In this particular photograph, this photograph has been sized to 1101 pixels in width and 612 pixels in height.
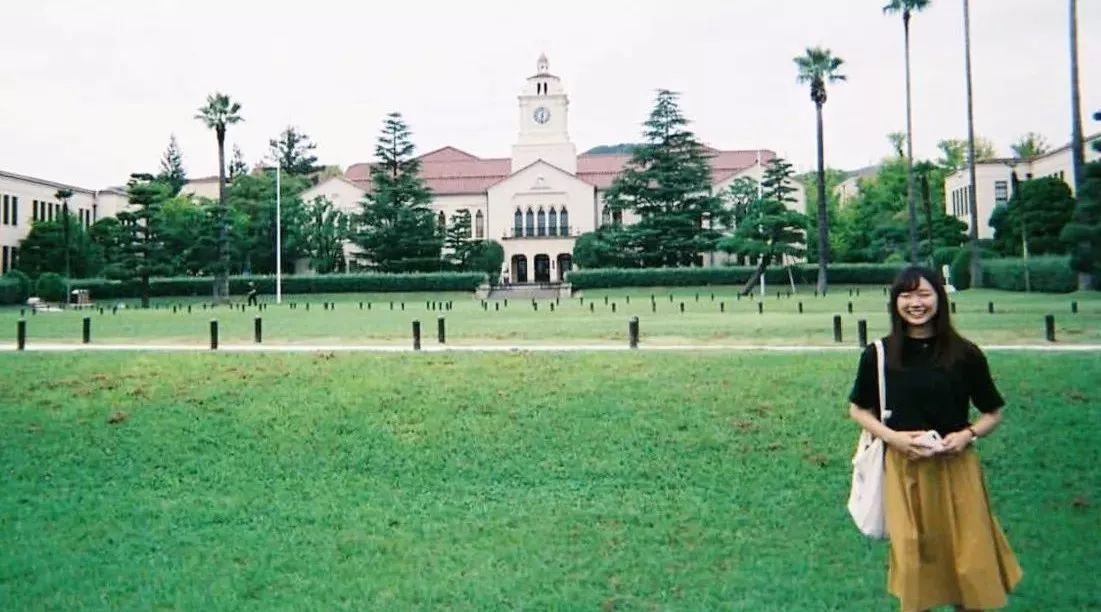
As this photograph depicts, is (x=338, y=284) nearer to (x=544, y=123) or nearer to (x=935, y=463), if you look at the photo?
(x=544, y=123)

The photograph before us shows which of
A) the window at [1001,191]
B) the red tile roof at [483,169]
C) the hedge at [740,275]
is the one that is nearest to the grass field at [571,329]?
the hedge at [740,275]

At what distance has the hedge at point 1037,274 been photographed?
3903cm

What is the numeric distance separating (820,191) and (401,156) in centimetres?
3074

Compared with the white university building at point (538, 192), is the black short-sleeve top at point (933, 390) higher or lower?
lower

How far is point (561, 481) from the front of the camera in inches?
343

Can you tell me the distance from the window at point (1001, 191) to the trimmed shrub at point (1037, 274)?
73.2ft

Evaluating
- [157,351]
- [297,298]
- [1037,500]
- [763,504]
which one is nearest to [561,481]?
[763,504]

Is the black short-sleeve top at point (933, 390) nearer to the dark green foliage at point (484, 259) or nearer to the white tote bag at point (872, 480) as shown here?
the white tote bag at point (872, 480)

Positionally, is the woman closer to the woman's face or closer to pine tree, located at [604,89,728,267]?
the woman's face

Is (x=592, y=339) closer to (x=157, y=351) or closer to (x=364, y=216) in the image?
(x=157, y=351)

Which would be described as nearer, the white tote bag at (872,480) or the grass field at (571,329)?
the white tote bag at (872,480)

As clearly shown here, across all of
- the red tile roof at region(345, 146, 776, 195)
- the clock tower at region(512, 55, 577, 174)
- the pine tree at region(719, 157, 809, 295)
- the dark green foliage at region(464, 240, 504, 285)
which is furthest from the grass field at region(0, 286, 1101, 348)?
the clock tower at region(512, 55, 577, 174)

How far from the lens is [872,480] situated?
163 inches

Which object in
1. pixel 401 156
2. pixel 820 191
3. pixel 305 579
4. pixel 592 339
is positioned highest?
pixel 401 156
